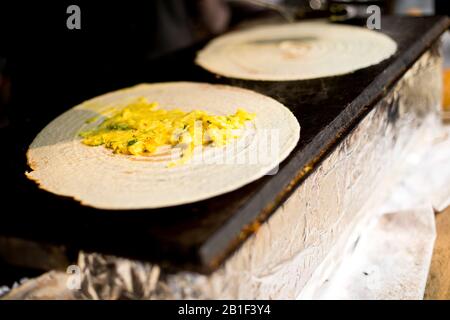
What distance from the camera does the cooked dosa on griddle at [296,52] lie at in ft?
6.44

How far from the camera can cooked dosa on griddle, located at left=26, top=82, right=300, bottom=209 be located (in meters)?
1.18

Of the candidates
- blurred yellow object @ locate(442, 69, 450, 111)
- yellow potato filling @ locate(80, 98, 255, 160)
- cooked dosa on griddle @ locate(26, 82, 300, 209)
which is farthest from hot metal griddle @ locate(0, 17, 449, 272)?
blurred yellow object @ locate(442, 69, 450, 111)

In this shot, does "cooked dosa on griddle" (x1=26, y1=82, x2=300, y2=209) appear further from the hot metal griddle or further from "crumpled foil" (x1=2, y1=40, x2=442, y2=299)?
"crumpled foil" (x1=2, y1=40, x2=442, y2=299)

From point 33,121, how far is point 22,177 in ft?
1.59

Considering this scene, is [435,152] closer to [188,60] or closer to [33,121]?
[188,60]

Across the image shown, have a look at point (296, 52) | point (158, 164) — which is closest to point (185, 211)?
point (158, 164)

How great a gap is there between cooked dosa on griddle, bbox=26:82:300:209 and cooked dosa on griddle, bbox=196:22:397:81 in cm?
31

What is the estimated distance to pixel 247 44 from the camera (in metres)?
2.43

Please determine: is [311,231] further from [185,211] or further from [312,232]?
[185,211]

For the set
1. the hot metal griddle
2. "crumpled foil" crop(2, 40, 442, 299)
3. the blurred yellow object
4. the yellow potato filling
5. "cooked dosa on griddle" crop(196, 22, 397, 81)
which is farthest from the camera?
the blurred yellow object

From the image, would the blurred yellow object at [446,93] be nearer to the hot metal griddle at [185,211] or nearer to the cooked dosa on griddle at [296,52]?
the cooked dosa on griddle at [296,52]

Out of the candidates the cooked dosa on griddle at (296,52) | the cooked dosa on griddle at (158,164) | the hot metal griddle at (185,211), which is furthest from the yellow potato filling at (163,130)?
the cooked dosa on griddle at (296,52)

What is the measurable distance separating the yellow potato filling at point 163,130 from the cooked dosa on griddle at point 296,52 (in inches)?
18.7
